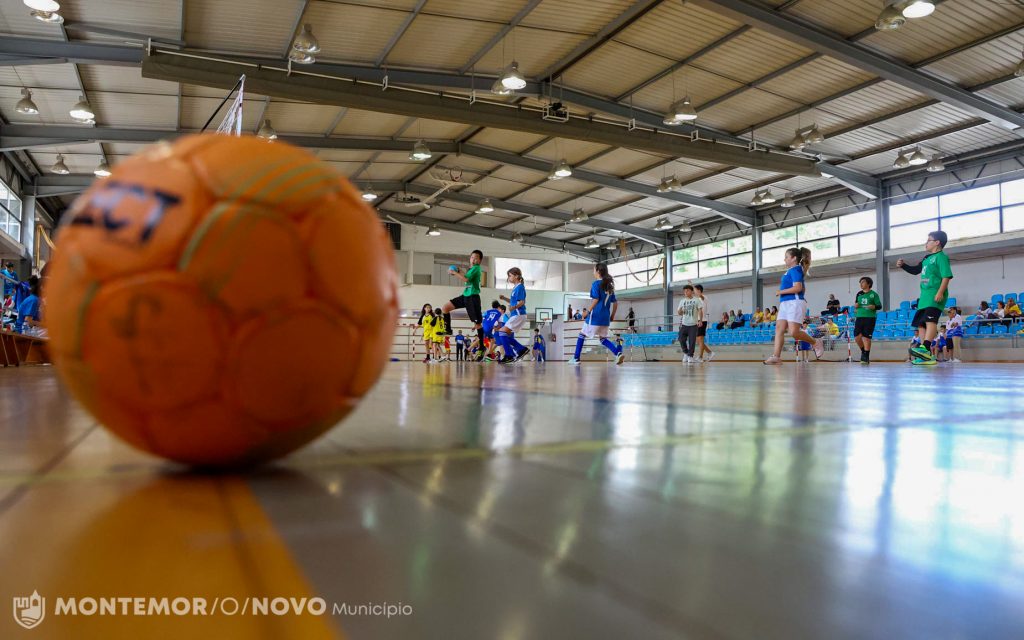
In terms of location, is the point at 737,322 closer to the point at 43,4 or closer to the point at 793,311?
the point at 793,311

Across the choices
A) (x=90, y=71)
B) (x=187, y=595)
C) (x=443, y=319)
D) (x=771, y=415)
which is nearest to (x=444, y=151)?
(x=443, y=319)

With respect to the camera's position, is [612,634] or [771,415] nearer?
[612,634]

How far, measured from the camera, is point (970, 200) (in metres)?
19.1

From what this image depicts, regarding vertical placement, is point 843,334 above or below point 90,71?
below

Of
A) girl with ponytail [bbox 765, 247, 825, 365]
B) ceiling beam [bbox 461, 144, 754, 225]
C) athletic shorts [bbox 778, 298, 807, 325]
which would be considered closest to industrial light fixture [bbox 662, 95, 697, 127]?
girl with ponytail [bbox 765, 247, 825, 365]

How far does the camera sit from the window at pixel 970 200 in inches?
731

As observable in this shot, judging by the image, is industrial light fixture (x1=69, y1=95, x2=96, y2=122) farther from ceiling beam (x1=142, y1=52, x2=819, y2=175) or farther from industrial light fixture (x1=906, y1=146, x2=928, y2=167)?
industrial light fixture (x1=906, y1=146, x2=928, y2=167)

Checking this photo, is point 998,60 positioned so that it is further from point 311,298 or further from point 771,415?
point 311,298

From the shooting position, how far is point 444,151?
19.2 m

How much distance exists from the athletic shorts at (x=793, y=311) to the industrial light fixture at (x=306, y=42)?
27.0 ft

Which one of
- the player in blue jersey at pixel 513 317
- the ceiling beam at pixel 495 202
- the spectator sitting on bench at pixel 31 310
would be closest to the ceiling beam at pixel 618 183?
the ceiling beam at pixel 495 202

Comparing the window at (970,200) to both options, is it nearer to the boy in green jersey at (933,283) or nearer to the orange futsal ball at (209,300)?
the boy in green jersey at (933,283)

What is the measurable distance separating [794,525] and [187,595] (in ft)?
1.82

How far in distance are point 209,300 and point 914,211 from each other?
23.4 m
